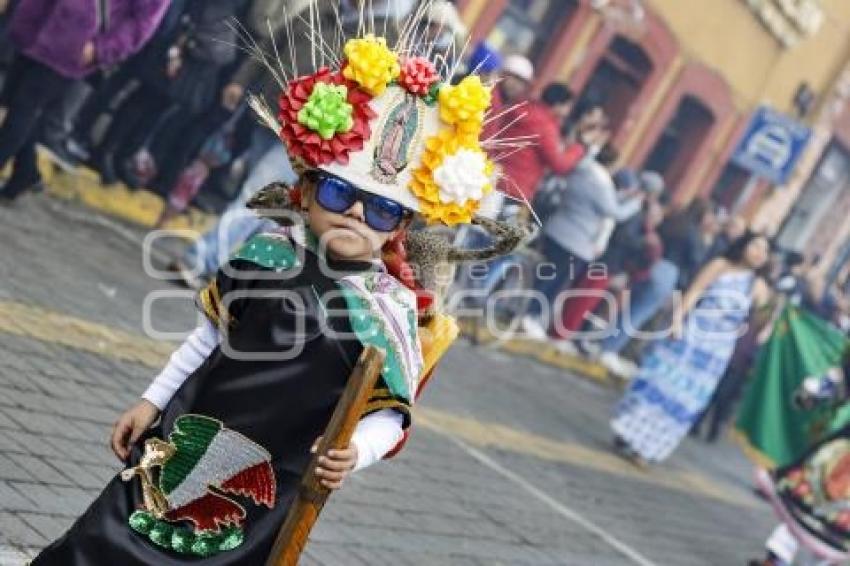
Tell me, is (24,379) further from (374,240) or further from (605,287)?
(605,287)

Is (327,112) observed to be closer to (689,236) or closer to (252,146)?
(252,146)

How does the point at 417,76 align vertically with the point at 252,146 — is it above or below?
above

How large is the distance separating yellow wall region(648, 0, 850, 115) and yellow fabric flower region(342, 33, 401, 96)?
1331 centimetres

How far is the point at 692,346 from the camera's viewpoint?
10.5m

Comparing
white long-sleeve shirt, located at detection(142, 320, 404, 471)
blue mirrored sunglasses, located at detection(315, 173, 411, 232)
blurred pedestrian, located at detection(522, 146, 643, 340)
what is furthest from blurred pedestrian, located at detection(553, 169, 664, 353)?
blue mirrored sunglasses, located at detection(315, 173, 411, 232)

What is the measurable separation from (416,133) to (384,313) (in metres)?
0.42

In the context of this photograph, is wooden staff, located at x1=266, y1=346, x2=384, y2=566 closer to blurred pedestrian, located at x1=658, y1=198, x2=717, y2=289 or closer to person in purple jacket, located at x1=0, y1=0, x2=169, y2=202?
person in purple jacket, located at x1=0, y1=0, x2=169, y2=202

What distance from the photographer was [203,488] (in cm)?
322

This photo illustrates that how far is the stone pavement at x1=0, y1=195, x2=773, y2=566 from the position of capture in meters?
5.19

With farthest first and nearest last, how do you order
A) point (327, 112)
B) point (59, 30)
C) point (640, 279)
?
point (640, 279), point (59, 30), point (327, 112)

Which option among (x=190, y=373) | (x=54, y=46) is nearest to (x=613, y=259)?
(x=54, y=46)

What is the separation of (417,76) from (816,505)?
232 inches

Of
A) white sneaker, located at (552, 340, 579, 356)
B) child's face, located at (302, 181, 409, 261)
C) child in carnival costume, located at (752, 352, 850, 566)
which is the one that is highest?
child's face, located at (302, 181, 409, 261)

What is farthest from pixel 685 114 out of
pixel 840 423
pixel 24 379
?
pixel 24 379
